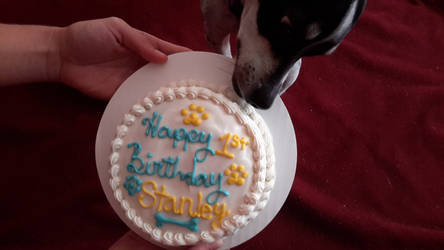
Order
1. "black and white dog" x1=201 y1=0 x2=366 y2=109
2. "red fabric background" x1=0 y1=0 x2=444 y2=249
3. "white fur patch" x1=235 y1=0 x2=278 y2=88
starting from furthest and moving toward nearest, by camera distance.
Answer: "red fabric background" x1=0 y1=0 x2=444 y2=249, "white fur patch" x1=235 y1=0 x2=278 y2=88, "black and white dog" x1=201 y1=0 x2=366 y2=109

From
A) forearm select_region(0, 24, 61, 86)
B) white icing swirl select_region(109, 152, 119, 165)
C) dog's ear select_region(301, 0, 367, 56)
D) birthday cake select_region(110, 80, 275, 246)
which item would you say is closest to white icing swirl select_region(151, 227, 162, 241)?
birthday cake select_region(110, 80, 275, 246)

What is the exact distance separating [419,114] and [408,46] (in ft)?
1.40

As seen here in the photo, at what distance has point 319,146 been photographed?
1528mm

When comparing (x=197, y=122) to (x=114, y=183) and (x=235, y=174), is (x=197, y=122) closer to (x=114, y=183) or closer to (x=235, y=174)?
(x=235, y=174)

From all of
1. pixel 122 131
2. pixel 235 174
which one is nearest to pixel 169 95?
pixel 122 131

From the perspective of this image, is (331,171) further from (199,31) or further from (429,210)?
(199,31)

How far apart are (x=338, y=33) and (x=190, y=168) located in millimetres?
516

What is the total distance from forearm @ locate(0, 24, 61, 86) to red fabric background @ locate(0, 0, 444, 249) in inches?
11.8

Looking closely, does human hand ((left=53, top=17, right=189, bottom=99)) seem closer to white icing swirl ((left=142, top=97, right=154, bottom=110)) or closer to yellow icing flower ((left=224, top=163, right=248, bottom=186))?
white icing swirl ((left=142, top=97, right=154, bottom=110))

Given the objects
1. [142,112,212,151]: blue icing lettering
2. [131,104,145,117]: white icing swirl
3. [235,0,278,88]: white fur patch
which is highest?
[235,0,278,88]: white fur patch

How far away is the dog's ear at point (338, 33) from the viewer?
82cm

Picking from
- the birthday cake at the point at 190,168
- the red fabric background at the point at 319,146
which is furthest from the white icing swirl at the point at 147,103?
the red fabric background at the point at 319,146

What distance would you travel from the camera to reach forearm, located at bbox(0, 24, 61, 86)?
1.19m

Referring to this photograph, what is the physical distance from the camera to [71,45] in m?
1.16
